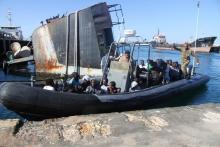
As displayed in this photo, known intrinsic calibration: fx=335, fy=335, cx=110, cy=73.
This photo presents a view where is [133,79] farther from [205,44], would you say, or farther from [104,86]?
[205,44]

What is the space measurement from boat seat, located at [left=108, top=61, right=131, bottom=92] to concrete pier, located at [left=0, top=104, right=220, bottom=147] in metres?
3.25

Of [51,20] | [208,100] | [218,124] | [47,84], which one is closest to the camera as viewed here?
[218,124]

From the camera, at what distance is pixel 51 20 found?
18844 mm

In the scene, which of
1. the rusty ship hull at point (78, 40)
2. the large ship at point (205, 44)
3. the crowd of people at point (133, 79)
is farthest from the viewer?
the large ship at point (205, 44)

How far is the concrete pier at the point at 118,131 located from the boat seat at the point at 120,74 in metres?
3.25

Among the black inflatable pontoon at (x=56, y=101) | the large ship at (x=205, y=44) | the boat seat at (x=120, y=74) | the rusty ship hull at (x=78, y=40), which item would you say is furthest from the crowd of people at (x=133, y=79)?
the large ship at (x=205, y=44)

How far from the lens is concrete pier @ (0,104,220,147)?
17.4 ft

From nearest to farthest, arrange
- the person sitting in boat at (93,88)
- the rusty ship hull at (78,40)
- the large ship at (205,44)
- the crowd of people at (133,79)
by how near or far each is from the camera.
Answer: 1. the person sitting in boat at (93,88)
2. the crowd of people at (133,79)
3. the rusty ship hull at (78,40)
4. the large ship at (205,44)

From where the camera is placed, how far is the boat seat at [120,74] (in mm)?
10227

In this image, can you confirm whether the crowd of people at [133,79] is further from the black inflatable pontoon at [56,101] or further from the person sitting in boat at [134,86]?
the black inflatable pontoon at [56,101]

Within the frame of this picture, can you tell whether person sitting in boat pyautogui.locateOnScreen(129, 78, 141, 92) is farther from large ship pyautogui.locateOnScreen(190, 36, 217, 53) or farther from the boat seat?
large ship pyautogui.locateOnScreen(190, 36, 217, 53)

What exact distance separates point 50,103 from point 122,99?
216 centimetres

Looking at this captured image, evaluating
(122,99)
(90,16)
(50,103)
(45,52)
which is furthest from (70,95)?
(45,52)

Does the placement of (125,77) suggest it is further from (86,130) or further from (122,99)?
(86,130)
